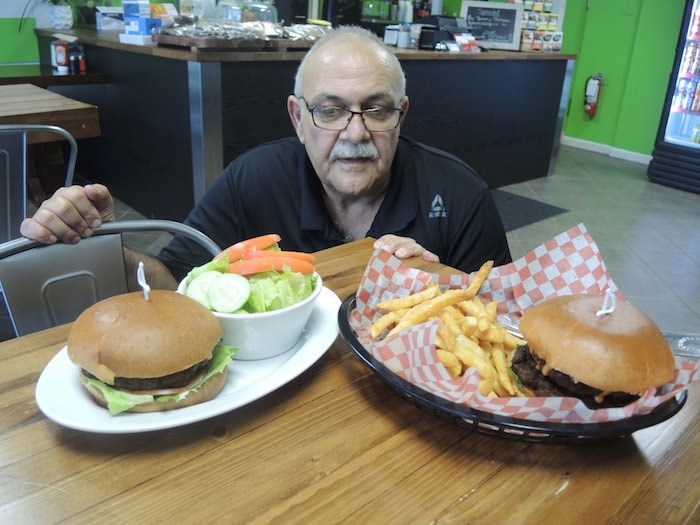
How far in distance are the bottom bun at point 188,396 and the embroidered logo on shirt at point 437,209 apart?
3.55ft

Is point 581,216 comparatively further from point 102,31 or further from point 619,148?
point 102,31

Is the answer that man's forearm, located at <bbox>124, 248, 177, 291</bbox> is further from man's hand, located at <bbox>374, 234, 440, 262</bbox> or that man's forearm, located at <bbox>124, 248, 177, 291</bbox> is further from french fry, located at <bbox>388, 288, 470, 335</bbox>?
french fry, located at <bbox>388, 288, 470, 335</bbox>

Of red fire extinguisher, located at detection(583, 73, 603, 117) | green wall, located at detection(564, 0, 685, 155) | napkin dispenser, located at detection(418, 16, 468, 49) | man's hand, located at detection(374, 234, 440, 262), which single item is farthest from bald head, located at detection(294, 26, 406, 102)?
red fire extinguisher, located at detection(583, 73, 603, 117)

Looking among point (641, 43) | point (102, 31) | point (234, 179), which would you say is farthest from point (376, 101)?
point (641, 43)

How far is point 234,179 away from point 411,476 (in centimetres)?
131

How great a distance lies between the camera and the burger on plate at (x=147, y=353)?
30.8 inches

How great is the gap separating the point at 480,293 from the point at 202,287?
22.7 inches

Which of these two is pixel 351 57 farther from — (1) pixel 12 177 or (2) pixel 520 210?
(2) pixel 520 210

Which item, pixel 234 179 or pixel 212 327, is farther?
pixel 234 179

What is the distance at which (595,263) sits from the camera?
3.68 feet

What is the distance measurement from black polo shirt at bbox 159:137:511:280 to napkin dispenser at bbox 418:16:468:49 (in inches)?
138

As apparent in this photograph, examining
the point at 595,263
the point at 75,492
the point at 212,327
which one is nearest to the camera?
the point at 75,492

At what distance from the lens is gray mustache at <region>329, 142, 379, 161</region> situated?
5.40 feet

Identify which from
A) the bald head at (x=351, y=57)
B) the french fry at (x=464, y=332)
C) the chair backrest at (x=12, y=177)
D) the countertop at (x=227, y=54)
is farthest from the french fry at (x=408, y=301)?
the countertop at (x=227, y=54)
